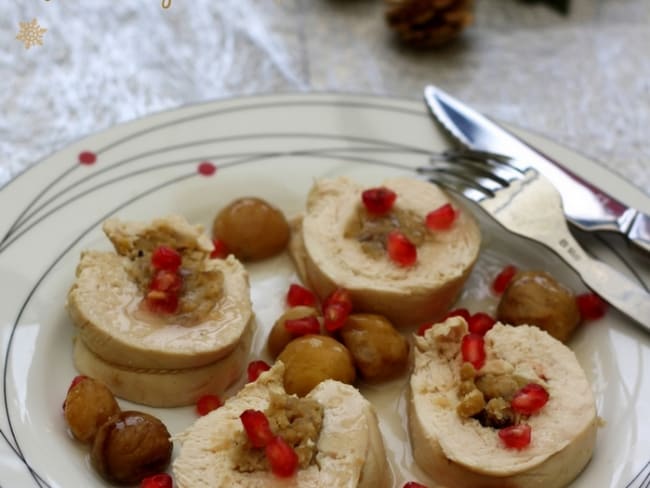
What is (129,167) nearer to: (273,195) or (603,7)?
(273,195)

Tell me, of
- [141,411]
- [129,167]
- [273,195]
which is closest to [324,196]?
[273,195]

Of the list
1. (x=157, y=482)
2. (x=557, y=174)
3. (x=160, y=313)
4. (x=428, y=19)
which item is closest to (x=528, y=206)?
(x=557, y=174)

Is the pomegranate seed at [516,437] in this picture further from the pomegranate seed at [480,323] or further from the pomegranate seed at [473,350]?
the pomegranate seed at [480,323]

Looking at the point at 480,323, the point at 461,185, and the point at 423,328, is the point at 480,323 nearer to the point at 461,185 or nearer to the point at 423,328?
the point at 423,328

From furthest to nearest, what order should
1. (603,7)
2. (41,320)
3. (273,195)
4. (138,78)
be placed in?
1. (603,7)
2. (138,78)
3. (273,195)
4. (41,320)

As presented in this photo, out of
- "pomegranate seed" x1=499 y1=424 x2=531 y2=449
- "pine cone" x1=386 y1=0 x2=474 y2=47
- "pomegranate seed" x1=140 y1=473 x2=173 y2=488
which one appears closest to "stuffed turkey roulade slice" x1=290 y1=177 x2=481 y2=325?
"pomegranate seed" x1=499 y1=424 x2=531 y2=449

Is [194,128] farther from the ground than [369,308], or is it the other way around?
[194,128]

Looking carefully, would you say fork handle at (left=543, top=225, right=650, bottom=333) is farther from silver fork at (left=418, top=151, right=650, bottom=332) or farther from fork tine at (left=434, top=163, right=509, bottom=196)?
fork tine at (left=434, top=163, right=509, bottom=196)

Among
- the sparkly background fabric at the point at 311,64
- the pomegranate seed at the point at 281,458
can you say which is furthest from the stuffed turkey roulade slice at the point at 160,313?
the sparkly background fabric at the point at 311,64
